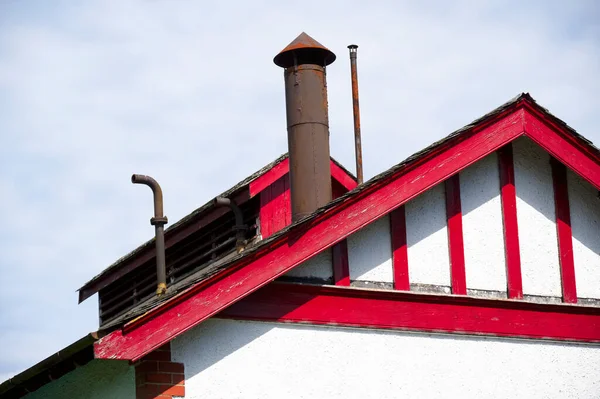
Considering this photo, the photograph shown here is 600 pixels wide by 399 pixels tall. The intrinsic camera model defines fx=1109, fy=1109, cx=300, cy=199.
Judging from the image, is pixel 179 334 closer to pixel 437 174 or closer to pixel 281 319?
pixel 281 319

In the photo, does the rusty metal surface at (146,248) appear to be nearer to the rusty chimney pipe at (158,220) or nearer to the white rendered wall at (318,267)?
the rusty chimney pipe at (158,220)

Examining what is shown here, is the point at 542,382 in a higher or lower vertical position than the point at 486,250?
lower

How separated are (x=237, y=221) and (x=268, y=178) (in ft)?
2.79

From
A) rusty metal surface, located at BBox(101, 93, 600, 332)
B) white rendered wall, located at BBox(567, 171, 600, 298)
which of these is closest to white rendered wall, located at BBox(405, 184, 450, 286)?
rusty metal surface, located at BBox(101, 93, 600, 332)

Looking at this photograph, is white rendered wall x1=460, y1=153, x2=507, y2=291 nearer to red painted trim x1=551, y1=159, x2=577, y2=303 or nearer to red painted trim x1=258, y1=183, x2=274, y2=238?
red painted trim x1=551, y1=159, x2=577, y2=303

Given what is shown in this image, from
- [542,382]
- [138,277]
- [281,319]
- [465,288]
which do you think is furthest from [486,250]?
[138,277]

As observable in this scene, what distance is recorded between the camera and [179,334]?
9.02 metres

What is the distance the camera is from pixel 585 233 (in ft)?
36.5

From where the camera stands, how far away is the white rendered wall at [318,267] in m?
9.90

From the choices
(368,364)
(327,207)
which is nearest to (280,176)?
(327,207)

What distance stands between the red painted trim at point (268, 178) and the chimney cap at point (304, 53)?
149 cm

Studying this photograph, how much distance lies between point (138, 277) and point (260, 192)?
2.92m

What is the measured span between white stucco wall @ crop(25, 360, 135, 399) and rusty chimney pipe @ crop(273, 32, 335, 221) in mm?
2364

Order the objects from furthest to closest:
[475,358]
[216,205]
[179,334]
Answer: [216,205], [475,358], [179,334]
